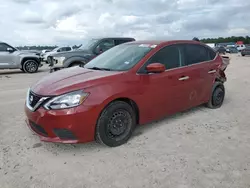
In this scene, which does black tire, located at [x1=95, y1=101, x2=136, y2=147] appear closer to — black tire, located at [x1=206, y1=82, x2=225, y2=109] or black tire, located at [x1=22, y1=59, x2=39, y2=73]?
black tire, located at [x1=206, y1=82, x2=225, y2=109]

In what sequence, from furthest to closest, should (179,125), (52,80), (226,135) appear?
(179,125) → (226,135) → (52,80)

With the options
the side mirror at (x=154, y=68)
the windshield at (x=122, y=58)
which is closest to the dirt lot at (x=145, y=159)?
the side mirror at (x=154, y=68)

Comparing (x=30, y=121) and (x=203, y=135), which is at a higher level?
(x=30, y=121)

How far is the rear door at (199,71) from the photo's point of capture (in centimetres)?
443

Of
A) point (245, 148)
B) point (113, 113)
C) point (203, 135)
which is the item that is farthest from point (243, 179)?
point (113, 113)

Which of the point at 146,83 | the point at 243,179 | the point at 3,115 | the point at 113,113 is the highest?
the point at 146,83

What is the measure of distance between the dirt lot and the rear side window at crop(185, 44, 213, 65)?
120cm

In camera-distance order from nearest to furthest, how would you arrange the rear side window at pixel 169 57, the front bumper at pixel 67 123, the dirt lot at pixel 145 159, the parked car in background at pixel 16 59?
the dirt lot at pixel 145 159 → the front bumper at pixel 67 123 → the rear side window at pixel 169 57 → the parked car in background at pixel 16 59

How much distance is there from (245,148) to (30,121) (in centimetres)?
316

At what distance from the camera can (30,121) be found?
335cm

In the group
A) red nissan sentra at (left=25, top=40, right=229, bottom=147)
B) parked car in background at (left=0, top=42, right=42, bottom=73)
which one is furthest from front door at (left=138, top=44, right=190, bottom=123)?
parked car in background at (left=0, top=42, right=42, bottom=73)

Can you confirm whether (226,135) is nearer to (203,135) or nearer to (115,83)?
(203,135)

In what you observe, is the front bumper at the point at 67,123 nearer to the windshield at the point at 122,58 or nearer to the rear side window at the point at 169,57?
the windshield at the point at 122,58

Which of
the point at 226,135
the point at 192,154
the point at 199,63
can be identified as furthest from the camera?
the point at 199,63
